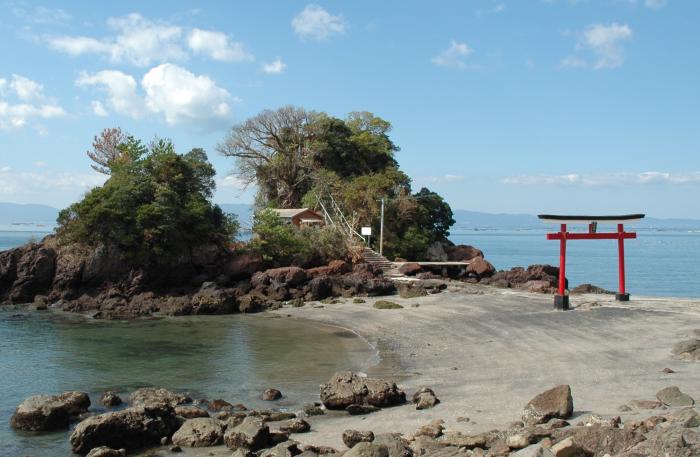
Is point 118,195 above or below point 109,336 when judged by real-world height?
above

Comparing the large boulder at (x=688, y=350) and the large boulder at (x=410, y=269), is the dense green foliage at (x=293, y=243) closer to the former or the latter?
the large boulder at (x=410, y=269)

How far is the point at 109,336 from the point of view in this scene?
27.0 meters

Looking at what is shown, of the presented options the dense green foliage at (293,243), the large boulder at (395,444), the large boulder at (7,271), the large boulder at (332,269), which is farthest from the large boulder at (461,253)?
the large boulder at (395,444)

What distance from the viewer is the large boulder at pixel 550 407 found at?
12.1 metres

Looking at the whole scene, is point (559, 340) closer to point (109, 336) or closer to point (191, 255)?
point (109, 336)

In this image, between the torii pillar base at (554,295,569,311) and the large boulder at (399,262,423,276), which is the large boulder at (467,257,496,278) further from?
the torii pillar base at (554,295,569,311)

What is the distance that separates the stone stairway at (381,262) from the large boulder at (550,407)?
28.0 meters

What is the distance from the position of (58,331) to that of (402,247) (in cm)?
2737

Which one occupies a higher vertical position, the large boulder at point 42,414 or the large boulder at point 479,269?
the large boulder at point 479,269

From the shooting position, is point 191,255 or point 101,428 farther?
point 191,255

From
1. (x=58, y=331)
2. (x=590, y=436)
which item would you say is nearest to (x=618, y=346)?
(x=590, y=436)

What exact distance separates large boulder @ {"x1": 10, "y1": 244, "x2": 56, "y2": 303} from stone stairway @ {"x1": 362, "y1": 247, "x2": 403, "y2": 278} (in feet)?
66.9

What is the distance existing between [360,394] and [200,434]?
4.02 meters

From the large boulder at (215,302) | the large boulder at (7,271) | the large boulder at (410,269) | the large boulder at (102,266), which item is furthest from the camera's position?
the large boulder at (410,269)
